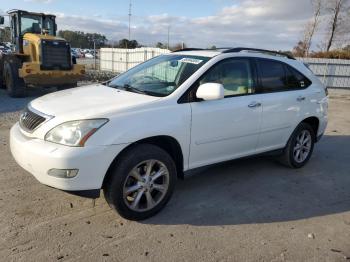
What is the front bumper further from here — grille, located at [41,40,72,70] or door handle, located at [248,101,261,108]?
grille, located at [41,40,72,70]

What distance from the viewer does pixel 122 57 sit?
25.7m

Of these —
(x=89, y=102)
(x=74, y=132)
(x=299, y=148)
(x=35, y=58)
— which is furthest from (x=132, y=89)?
(x=35, y=58)

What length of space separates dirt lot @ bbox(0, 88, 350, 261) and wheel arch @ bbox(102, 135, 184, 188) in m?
0.48

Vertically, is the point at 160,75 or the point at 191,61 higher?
the point at 191,61

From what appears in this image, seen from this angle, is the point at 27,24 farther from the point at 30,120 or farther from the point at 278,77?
the point at 278,77

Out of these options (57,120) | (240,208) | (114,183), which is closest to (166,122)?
(114,183)

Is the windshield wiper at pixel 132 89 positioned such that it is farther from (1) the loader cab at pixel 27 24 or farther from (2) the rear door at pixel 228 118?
(1) the loader cab at pixel 27 24

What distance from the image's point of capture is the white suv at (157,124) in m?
3.37

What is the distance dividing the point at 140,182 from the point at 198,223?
2.48 ft

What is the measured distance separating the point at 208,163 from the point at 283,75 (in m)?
1.95

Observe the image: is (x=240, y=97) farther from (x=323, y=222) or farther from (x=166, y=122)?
(x=323, y=222)

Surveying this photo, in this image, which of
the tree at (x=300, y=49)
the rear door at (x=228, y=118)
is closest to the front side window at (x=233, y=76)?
the rear door at (x=228, y=118)

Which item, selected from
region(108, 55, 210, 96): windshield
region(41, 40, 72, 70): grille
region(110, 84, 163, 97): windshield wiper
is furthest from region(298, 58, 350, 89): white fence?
region(110, 84, 163, 97): windshield wiper

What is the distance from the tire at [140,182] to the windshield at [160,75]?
75cm
